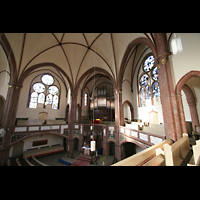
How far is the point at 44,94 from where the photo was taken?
14.9 meters

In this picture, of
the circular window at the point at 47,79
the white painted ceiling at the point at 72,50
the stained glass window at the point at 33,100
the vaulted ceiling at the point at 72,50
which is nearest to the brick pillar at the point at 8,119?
the vaulted ceiling at the point at 72,50

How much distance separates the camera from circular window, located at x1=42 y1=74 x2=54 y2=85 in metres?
15.2

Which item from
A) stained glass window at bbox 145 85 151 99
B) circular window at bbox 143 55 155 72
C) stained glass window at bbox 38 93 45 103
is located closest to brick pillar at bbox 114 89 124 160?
stained glass window at bbox 145 85 151 99

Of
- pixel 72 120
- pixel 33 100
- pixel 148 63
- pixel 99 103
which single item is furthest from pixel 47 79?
pixel 148 63

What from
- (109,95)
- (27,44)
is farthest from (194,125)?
(27,44)

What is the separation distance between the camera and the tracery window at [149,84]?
10.9m

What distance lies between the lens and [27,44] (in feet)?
29.2

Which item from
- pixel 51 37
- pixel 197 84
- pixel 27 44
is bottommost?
pixel 197 84

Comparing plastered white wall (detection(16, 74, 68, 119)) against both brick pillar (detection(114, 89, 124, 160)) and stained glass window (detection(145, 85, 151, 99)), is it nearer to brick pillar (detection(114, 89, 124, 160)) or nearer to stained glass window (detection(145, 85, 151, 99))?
brick pillar (detection(114, 89, 124, 160))

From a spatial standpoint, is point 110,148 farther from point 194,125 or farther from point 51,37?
point 51,37

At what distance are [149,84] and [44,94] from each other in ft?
50.0

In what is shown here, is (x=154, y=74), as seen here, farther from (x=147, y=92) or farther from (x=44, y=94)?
(x=44, y=94)

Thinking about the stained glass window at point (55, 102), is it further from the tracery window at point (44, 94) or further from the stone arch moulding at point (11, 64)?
the stone arch moulding at point (11, 64)
